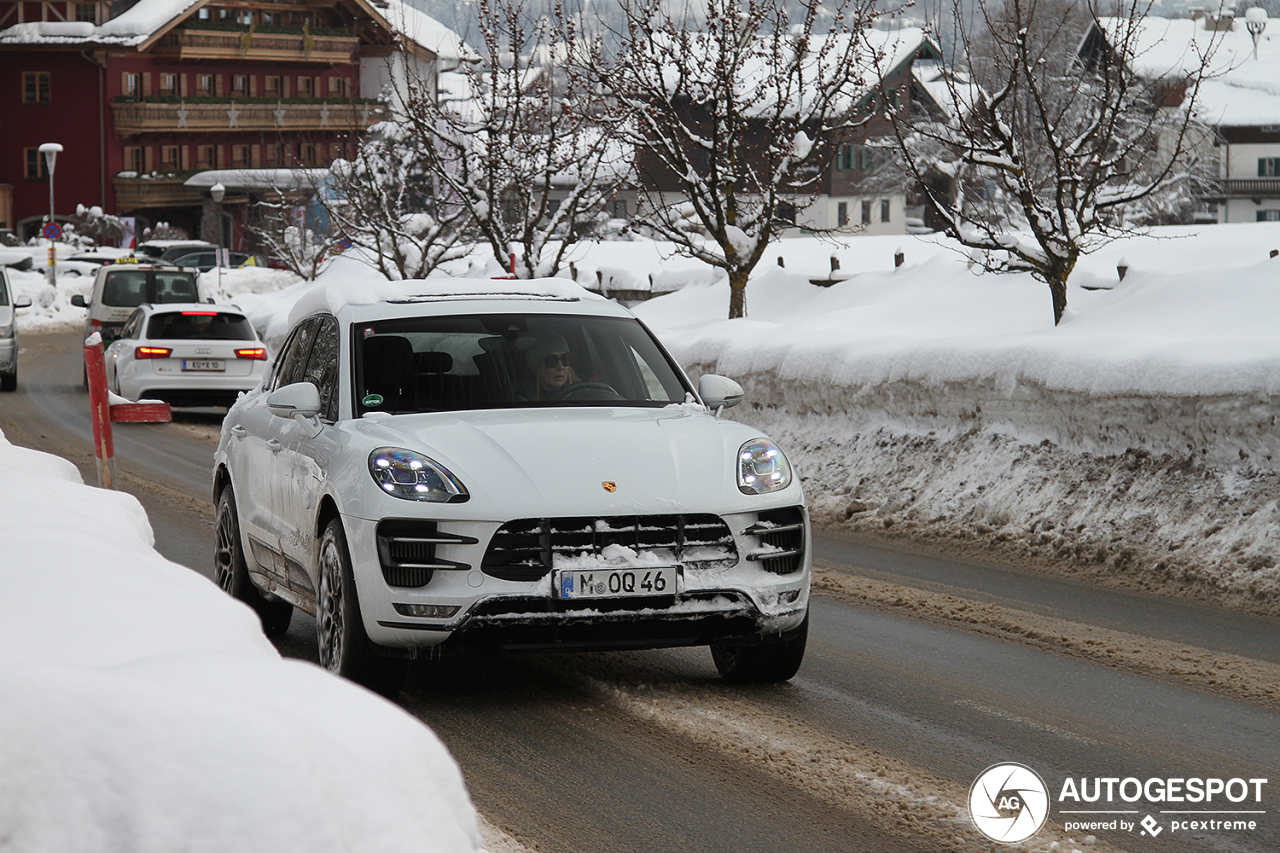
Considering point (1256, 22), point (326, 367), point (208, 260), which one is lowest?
point (326, 367)

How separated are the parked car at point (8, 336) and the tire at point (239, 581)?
16.9m

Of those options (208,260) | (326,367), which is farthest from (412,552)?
(208,260)

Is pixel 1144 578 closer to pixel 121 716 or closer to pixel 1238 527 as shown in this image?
pixel 1238 527

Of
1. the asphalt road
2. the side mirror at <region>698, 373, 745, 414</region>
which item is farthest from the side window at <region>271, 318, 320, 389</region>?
the side mirror at <region>698, 373, 745, 414</region>

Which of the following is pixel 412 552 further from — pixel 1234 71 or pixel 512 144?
pixel 1234 71

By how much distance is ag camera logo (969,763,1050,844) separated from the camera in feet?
14.5

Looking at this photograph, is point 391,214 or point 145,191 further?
point 145,191

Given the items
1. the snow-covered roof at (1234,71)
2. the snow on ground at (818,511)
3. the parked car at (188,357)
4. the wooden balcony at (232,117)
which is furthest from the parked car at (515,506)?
the snow-covered roof at (1234,71)

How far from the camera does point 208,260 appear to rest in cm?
5959

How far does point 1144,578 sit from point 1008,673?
9.73ft

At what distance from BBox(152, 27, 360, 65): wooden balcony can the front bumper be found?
70379mm

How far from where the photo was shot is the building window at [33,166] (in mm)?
70250

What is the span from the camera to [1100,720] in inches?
229

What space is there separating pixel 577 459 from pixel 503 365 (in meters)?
1.23
